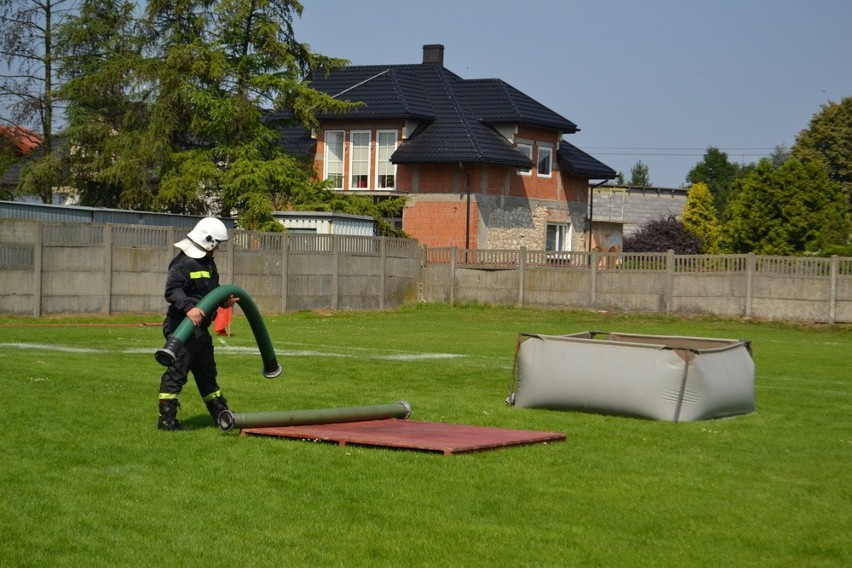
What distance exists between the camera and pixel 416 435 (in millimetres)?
11992

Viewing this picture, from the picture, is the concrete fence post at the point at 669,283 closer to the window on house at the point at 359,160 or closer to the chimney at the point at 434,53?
the window on house at the point at 359,160

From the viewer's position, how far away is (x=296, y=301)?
37375 mm

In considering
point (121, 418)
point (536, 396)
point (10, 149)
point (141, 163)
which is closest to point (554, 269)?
point (141, 163)

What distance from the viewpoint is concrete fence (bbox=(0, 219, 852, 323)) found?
102 feet

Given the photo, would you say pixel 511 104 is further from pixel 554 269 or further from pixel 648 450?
pixel 648 450

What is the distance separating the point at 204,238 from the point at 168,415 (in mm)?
1754

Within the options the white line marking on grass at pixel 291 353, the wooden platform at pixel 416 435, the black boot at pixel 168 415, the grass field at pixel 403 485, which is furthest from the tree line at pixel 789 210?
the black boot at pixel 168 415

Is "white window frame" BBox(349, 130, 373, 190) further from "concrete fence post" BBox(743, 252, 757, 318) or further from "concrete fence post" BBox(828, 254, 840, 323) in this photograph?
"concrete fence post" BBox(828, 254, 840, 323)

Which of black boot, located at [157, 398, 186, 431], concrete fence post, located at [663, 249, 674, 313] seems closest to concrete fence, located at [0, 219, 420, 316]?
concrete fence post, located at [663, 249, 674, 313]

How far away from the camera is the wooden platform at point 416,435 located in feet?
37.2

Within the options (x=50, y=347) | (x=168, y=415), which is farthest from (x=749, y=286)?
(x=168, y=415)

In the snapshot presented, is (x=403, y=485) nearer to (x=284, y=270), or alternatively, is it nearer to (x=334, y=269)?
(x=284, y=270)

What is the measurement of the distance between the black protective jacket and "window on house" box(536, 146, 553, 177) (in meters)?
44.5

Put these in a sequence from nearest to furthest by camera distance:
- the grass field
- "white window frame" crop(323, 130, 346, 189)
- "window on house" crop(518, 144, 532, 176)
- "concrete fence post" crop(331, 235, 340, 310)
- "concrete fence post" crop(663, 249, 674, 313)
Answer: the grass field, "concrete fence post" crop(331, 235, 340, 310), "concrete fence post" crop(663, 249, 674, 313), "white window frame" crop(323, 130, 346, 189), "window on house" crop(518, 144, 532, 176)
